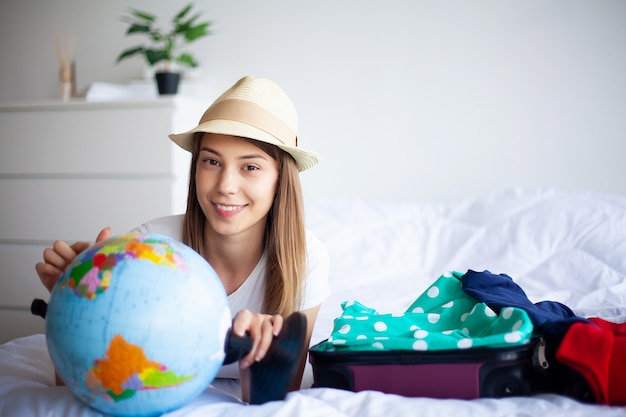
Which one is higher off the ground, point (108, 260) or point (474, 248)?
point (108, 260)

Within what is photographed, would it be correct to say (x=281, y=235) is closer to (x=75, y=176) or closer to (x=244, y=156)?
(x=244, y=156)

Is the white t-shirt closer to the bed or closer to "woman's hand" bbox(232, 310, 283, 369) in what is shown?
the bed

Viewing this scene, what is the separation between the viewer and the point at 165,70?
2.96m

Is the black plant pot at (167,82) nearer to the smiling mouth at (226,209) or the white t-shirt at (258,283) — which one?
the white t-shirt at (258,283)

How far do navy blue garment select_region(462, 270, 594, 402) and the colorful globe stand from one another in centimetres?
62

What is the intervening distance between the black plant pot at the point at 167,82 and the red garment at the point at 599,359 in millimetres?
2334

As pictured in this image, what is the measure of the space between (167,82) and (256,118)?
169 cm

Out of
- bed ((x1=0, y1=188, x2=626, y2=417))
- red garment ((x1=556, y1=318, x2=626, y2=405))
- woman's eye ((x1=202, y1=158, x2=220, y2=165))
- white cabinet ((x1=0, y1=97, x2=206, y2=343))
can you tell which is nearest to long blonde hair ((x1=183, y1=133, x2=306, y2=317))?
woman's eye ((x1=202, y1=158, x2=220, y2=165))

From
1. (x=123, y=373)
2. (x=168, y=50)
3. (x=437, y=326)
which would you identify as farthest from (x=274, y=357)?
(x=168, y=50)

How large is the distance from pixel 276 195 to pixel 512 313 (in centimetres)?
64

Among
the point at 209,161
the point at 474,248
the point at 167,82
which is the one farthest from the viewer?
the point at 167,82

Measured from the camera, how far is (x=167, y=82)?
9.66 feet

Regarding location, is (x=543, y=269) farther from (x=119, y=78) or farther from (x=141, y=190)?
(x=119, y=78)

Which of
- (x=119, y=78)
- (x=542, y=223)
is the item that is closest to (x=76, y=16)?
(x=119, y=78)
